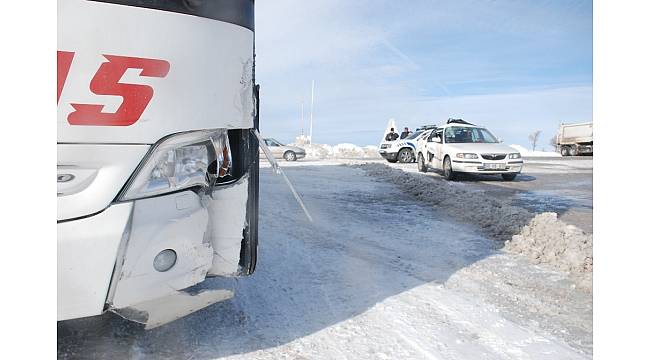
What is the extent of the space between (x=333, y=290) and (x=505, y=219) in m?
3.41

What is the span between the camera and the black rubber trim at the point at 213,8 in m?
2.07

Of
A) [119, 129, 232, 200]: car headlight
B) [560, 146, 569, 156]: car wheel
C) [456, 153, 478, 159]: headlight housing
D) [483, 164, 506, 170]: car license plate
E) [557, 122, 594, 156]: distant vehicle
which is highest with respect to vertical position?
[557, 122, 594, 156]: distant vehicle

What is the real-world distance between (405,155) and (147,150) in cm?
1911

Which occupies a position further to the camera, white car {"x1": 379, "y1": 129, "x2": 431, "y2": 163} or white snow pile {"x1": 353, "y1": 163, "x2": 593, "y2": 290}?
white car {"x1": 379, "y1": 129, "x2": 431, "y2": 163}

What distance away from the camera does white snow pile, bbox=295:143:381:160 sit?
27.5m

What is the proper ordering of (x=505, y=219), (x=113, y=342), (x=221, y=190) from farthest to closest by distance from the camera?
(x=505, y=219)
(x=113, y=342)
(x=221, y=190)

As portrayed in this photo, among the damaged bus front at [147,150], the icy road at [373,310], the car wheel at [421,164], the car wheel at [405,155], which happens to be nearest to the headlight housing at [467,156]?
the car wheel at [421,164]

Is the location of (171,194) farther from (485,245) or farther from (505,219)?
(505,219)

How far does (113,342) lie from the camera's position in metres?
2.77

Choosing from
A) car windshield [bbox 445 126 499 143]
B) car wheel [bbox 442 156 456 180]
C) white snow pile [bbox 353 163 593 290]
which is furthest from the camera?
car windshield [bbox 445 126 499 143]

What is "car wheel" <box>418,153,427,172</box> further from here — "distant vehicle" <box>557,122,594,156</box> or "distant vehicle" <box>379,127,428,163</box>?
"distant vehicle" <box>557,122,594,156</box>

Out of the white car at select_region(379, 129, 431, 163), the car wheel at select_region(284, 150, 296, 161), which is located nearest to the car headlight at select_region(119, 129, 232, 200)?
the white car at select_region(379, 129, 431, 163)

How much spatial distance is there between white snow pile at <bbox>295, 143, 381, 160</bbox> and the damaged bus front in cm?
2432
